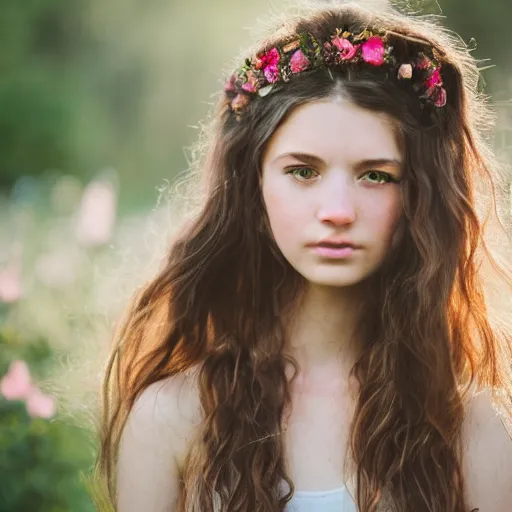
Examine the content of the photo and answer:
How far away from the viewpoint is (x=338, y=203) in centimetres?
196

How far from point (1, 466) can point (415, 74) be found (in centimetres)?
159

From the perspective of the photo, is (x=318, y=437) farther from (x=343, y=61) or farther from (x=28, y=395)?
(x=28, y=395)

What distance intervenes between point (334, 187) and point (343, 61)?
0.27 metres

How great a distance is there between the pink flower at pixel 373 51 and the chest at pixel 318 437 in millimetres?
657

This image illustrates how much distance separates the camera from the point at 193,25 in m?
8.07

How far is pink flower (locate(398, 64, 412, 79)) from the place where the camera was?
6.76 ft

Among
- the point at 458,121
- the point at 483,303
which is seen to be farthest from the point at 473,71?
the point at 483,303

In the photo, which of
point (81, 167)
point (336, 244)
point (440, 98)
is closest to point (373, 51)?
point (440, 98)

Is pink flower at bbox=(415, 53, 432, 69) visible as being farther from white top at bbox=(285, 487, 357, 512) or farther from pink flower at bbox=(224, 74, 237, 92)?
white top at bbox=(285, 487, 357, 512)

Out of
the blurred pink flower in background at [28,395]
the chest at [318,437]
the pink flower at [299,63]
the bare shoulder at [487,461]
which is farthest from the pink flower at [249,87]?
the blurred pink flower in background at [28,395]

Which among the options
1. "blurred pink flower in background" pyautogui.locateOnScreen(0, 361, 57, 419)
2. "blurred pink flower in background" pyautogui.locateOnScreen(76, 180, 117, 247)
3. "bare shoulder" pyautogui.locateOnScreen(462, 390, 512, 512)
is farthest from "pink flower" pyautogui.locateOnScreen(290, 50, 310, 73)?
"blurred pink flower in background" pyautogui.locateOnScreen(76, 180, 117, 247)

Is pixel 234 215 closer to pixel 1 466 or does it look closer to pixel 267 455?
pixel 267 455

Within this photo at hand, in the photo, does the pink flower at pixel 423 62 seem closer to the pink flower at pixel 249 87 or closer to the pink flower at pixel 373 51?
the pink flower at pixel 373 51

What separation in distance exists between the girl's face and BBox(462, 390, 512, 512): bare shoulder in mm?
377
